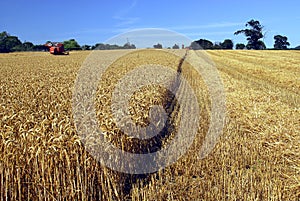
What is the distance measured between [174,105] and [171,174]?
5303mm

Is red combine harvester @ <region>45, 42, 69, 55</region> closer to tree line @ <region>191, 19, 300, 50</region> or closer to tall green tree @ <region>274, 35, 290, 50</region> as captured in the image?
tree line @ <region>191, 19, 300, 50</region>

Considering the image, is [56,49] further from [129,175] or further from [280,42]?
[280,42]

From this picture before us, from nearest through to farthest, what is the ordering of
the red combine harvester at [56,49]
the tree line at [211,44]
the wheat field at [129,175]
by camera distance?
the wheat field at [129,175] → the red combine harvester at [56,49] → the tree line at [211,44]

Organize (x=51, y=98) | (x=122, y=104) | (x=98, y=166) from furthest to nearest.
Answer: (x=51, y=98) → (x=122, y=104) → (x=98, y=166)

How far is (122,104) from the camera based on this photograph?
6.74m

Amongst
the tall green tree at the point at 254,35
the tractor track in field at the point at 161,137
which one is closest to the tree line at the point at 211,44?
the tall green tree at the point at 254,35

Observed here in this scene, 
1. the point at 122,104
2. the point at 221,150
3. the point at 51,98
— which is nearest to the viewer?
the point at 221,150

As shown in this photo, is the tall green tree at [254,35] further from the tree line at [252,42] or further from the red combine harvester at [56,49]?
the red combine harvester at [56,49]

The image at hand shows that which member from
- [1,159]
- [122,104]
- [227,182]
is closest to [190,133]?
[122,104]

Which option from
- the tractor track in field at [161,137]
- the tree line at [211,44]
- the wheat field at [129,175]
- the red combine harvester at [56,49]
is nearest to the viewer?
the wheat field at [129,175]

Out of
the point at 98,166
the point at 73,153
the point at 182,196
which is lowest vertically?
the point at 182,196

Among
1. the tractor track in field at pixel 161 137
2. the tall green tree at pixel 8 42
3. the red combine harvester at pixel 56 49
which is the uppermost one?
the tall green tree at pixel 8 42

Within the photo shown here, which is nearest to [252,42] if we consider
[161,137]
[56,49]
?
[56,49]

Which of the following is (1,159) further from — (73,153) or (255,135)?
(255,135)
